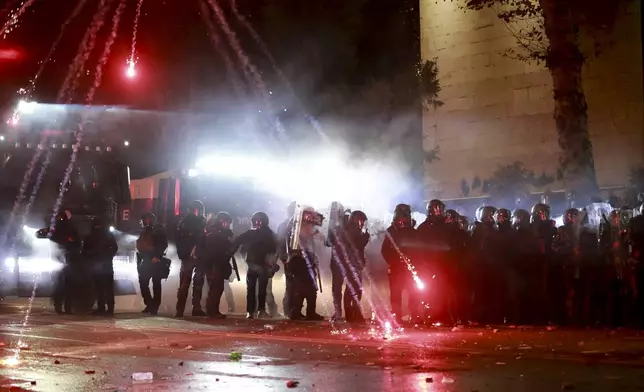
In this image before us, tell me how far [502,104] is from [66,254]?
369 inches

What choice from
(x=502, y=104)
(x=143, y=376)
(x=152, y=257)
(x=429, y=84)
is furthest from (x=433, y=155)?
(x=143, y=376)

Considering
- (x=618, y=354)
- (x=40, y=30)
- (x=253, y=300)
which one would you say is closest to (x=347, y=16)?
(x=40, y=30)

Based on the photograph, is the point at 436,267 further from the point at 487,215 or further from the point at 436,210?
the point at 487,215

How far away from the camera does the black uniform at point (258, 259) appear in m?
13.5

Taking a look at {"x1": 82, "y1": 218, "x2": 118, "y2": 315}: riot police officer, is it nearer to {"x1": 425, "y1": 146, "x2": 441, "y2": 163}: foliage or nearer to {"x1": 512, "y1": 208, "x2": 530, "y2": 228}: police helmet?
{"x1": 512, "y1": 208, "x2": 530, "y2": 228}: police helmet

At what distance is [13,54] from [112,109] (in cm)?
470

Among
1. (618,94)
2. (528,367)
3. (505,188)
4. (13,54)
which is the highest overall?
(13,54)

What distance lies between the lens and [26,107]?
61.3 feet

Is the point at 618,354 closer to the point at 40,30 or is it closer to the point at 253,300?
the point at 253,300

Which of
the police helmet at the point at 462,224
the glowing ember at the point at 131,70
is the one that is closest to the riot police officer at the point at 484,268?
the police helmet at the point at 462,224

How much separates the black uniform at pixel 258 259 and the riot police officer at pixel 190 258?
73cm

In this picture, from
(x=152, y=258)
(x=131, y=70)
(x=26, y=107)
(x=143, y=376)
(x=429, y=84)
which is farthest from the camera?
(x=131, y=70)

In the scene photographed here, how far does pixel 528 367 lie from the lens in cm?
772

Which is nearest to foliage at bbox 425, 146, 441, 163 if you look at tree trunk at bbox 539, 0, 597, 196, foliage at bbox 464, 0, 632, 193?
foliage at bbox 464, 0, 632, 193
